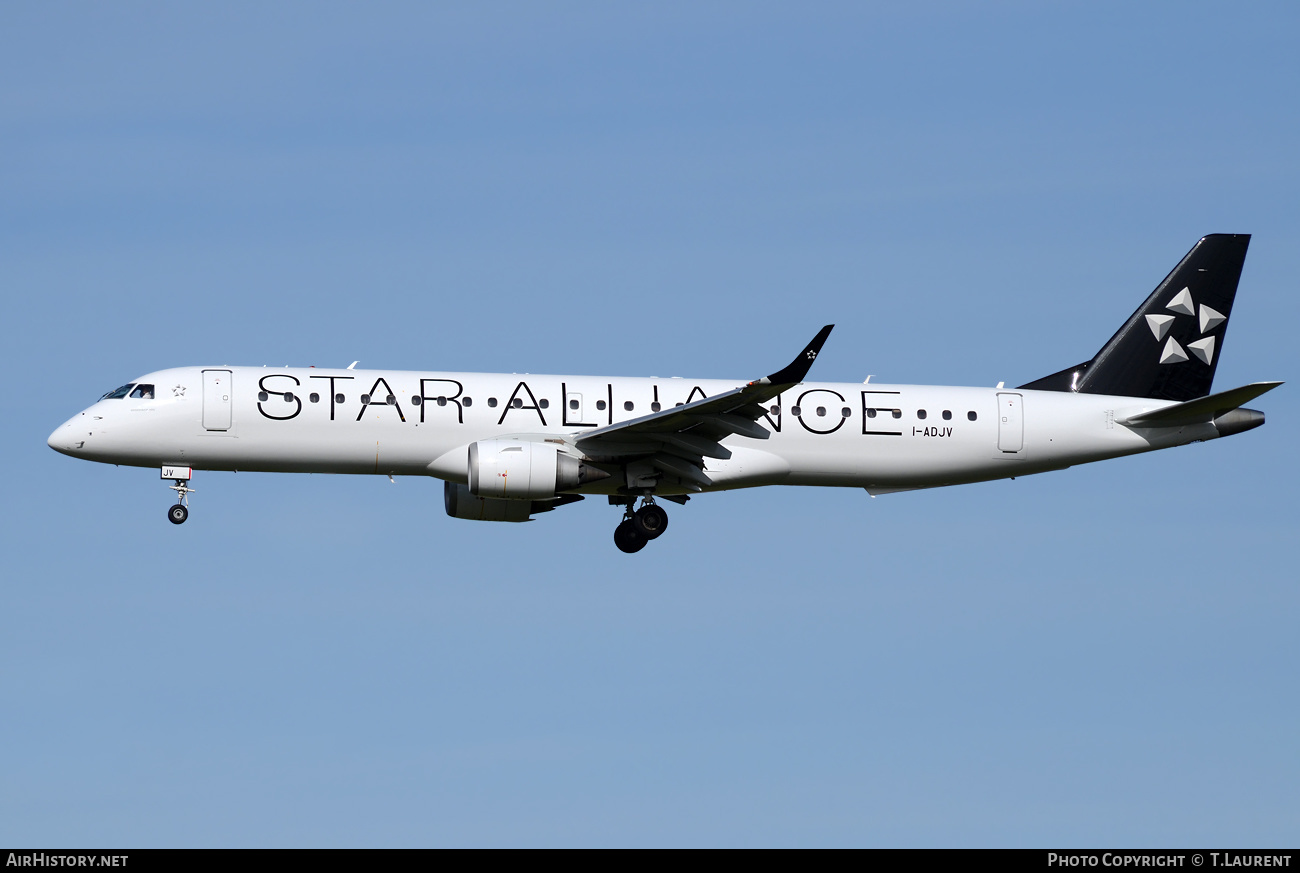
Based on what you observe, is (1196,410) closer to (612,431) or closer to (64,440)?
(612,431)

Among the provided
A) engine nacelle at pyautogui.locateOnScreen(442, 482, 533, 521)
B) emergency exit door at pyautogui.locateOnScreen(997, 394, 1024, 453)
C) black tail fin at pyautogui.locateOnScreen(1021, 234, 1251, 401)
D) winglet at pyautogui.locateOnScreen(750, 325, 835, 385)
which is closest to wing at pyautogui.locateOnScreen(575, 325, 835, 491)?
winglet at pyautogui.locateOnScreen(750, 325, 835, 385)

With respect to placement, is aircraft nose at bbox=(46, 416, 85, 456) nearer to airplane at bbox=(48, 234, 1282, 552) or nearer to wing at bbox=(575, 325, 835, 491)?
airplane at bbox=(48, 234, 1282, 552)

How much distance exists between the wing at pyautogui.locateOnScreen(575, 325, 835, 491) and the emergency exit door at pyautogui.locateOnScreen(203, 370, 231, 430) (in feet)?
25.6

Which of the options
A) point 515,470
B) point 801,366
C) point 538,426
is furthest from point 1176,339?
point 515,470

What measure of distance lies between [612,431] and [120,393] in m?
11.3

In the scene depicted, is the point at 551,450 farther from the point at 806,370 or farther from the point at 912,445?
the point at 912,445

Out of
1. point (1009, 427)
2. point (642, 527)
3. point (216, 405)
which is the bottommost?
point (642, 527)

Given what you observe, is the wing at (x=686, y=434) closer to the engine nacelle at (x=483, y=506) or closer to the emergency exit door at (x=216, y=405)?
the engine nacelle at (x=483, y=506)

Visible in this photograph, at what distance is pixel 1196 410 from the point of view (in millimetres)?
38906

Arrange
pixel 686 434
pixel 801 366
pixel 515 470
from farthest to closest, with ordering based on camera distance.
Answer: pixel 686 434
pixel 515 470
pixel 801 366

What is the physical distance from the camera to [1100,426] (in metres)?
40.2

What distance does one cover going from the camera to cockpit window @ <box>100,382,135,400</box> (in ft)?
121

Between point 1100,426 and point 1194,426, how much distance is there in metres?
2.22
